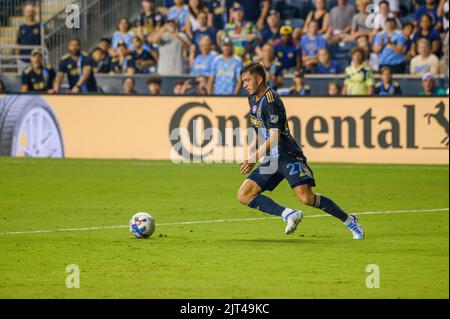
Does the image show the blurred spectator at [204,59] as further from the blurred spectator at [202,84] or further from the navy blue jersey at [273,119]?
the navy blue jersey at [273,119]

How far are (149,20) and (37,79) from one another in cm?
374

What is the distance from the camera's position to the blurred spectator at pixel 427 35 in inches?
908

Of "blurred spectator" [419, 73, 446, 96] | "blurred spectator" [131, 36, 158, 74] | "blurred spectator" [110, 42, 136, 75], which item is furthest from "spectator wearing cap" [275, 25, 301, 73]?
"blurred spectator" [110, 42, 136, 75]

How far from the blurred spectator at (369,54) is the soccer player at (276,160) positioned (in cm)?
1180

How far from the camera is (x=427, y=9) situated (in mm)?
24391

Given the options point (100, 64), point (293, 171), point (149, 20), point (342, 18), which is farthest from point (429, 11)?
point (293, 171)

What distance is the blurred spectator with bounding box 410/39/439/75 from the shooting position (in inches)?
882

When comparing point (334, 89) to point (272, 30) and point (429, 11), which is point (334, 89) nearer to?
point (272, 30)

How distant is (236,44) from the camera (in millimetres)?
23984

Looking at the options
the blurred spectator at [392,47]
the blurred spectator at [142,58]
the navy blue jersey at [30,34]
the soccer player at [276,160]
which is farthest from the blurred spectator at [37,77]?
the soccer player at [276,160]

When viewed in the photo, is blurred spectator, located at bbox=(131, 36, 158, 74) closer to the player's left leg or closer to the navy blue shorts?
the navy blue shorts
